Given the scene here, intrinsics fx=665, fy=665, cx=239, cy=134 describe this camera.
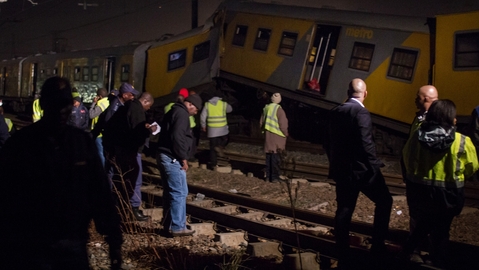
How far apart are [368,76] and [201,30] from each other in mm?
6368

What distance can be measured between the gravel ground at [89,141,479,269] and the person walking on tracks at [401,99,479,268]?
44.3 inches

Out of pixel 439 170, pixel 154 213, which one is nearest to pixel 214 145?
pixel 154 213

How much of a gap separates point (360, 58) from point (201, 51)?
5777 millimetres

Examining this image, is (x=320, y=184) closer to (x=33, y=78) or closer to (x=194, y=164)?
(x=194, y=164)

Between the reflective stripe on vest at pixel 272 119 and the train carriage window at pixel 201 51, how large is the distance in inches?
311

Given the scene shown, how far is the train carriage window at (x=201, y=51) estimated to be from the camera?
20.4 metres

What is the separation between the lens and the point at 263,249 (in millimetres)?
7250

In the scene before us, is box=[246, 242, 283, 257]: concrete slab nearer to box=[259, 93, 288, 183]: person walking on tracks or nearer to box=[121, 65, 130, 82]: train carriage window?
box=[259, 93, 288, 183]: person walking on tracks

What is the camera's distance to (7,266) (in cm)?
353

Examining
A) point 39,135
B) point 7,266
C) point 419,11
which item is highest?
point 419,11

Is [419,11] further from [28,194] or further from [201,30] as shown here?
[28,194]

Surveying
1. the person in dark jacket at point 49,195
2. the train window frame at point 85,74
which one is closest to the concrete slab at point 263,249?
the person in dark jacket at point 49,195

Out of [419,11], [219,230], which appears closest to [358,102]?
[219,230]

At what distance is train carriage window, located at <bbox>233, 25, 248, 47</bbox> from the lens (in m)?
19.3
